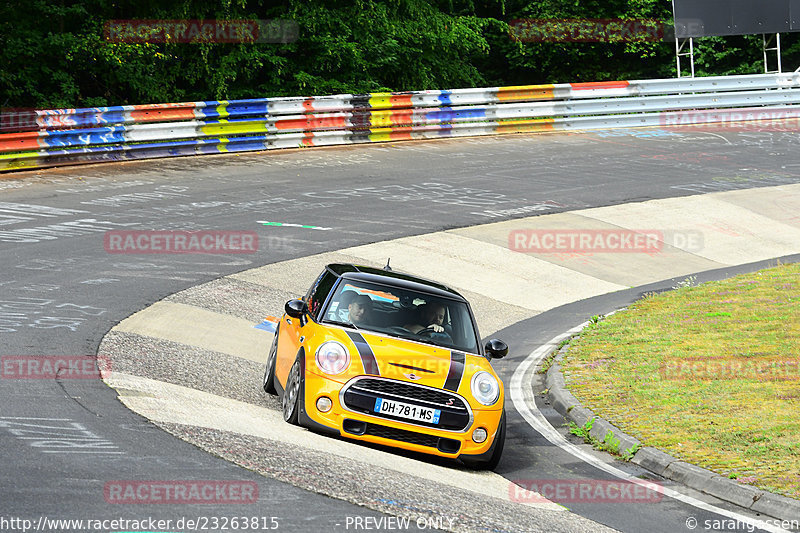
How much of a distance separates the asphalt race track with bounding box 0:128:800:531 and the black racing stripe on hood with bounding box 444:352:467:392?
749 mm

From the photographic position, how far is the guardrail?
867 inches

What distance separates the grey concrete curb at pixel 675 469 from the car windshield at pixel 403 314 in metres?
1.65

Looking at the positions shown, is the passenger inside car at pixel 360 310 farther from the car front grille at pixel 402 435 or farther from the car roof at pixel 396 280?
the car front grille at pixel 402 435

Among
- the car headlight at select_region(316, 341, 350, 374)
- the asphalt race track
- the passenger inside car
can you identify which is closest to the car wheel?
the car headlight at select_region(316, 341, 350, 374)

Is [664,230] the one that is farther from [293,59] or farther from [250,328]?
[293,59]

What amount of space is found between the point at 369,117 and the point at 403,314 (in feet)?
57.3

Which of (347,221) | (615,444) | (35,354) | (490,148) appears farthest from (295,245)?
(490,148)

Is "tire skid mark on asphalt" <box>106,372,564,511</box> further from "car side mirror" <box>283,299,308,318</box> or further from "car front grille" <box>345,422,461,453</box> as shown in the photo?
"car side mirror" <box>283,299,308,318</box>

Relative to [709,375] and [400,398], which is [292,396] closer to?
[400,398]

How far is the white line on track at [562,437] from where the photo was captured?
778cm

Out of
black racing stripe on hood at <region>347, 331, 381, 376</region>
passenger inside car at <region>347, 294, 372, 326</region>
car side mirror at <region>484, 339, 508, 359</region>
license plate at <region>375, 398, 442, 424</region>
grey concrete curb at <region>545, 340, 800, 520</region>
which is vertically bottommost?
grey concrete curb at <region>545, 340, 800, 520</region>

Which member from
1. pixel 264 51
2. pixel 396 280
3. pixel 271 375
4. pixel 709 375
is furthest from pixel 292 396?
pixel 264 51

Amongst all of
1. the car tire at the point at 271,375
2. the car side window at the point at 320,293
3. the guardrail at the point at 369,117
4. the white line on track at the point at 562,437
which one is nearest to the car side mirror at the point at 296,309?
the car side window at the point at 320,293

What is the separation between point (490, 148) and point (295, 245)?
1072cm
